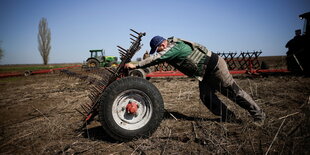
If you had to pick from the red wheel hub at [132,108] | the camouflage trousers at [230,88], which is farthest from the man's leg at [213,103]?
the red wheel hub at [132,108]

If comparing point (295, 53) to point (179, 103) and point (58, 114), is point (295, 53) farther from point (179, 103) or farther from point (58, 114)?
point (58, 114)

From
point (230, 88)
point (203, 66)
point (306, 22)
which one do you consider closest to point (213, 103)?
point (230, 88)

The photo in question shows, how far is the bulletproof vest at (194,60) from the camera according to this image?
91.1 inches

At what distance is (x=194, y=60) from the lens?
2.32m

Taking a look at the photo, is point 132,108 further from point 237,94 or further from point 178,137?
point 237,94

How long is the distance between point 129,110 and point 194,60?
3.84 ft

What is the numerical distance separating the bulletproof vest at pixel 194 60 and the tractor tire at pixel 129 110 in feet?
2.09

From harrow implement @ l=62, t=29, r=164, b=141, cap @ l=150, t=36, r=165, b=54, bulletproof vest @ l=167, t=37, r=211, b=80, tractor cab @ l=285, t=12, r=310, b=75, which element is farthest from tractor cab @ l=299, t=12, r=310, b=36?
harrow implement @ l=62, t=29, r=164, b=141

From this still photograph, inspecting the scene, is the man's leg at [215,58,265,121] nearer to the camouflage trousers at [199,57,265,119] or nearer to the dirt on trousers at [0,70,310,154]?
the camouflage trousers at [199,57,265,119]

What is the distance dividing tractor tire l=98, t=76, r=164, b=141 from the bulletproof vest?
638 millimetres

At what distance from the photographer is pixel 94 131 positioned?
2.45m

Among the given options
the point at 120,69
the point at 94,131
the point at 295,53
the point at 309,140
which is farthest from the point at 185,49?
the point at 295,53

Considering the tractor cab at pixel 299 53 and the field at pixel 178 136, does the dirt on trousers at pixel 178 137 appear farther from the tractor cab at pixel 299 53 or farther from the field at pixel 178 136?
the tractor cab at pixel 299 53

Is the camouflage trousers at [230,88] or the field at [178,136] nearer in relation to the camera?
the field at [178,136]
